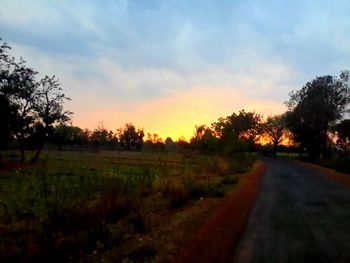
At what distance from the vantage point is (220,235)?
1189 centimetres

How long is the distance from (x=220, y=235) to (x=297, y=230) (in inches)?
98.3

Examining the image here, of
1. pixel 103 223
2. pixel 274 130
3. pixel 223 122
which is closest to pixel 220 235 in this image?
pixel 103 223

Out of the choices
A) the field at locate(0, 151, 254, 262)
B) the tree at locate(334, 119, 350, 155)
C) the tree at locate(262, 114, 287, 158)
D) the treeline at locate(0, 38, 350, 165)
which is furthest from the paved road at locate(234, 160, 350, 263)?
the tree at locate(262, 114, 287, 158)

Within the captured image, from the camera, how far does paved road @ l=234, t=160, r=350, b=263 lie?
10.2 metres

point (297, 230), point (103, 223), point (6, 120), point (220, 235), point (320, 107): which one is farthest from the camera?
point (320, 107)

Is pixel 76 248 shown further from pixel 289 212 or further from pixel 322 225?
pixel 289 212

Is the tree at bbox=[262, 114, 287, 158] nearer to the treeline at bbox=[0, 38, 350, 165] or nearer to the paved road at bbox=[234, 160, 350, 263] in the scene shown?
the treeline at bbox=[0, 38, 350, 165]

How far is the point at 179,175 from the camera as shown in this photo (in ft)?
77.6

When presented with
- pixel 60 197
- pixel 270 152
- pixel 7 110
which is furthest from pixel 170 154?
pixel 270 152

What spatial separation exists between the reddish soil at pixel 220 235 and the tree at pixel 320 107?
5122 cm

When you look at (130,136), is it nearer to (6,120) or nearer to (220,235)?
(6,120)

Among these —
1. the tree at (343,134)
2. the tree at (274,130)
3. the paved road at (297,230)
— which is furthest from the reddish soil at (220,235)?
the tree at (274,130)

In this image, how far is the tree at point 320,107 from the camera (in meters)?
65.4

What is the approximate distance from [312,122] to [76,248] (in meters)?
62.6
